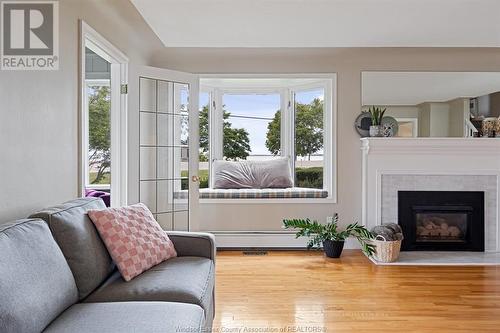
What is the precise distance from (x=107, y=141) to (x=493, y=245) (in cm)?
477

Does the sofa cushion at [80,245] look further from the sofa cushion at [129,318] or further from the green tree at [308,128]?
the green tree at [308,128]

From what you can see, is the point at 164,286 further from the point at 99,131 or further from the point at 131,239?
the point at 99,131

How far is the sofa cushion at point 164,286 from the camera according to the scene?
1.92m

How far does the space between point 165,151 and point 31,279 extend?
2.91 m

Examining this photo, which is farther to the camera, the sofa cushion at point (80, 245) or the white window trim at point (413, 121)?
the white window trim at point (413, 121)

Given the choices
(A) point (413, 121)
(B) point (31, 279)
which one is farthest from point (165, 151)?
(B) point (31, 279)

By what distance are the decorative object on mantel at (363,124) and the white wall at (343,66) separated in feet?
0.20

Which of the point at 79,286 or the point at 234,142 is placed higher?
the point at 234,142

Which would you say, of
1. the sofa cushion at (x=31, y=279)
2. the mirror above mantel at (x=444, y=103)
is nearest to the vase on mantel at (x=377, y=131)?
the mirror above mantel at (x=444, y=103)

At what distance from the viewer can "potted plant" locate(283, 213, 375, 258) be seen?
14.8 feet

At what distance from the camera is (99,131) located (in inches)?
211

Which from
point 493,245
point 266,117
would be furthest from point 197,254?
point 493,245

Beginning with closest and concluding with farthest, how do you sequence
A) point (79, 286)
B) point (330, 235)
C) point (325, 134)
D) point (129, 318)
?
point (129, 318), point (79, 286), point (330, 235), point (325, 134)

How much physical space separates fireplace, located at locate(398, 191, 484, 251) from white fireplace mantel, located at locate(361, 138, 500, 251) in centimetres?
10
